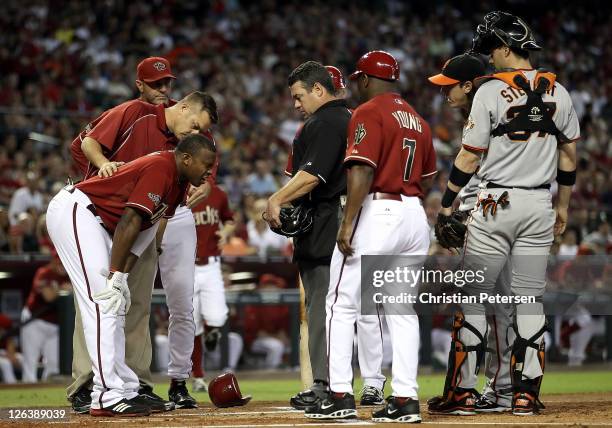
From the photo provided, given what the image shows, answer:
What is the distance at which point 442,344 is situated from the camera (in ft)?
41.4

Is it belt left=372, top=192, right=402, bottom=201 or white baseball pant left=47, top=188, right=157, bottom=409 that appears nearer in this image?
belt left=372, top=192, right=402, bottom=201

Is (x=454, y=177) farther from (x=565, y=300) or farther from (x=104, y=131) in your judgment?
(x=565, y=300)

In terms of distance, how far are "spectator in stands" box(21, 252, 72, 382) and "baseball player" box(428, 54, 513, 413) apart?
581 centimetres

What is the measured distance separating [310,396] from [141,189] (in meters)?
1.77

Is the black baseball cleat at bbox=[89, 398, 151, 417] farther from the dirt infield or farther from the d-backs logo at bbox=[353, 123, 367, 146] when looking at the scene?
the d-backs logo at bbox=[353, 123, 367, 146]

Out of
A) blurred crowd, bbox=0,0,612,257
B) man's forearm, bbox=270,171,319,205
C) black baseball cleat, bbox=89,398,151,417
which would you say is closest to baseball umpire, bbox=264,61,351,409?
man's forearm, bbox=270,171,319,205

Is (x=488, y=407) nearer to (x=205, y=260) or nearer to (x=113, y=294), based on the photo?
(x=113, y=294)

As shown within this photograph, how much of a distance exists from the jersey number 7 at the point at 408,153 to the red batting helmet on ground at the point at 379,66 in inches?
17.9

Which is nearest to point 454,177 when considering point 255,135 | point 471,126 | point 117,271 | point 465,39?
point 471,126

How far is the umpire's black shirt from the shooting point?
21.2 ft

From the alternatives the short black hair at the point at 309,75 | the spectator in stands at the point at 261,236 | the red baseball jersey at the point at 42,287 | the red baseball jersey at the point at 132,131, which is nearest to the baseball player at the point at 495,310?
the short black hair at the point at 309,75

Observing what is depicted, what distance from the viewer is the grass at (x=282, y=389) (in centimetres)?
864

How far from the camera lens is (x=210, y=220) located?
384 inches

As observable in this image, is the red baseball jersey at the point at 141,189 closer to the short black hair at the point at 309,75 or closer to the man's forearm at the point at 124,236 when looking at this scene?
the man's forearm at the point at 124,236
